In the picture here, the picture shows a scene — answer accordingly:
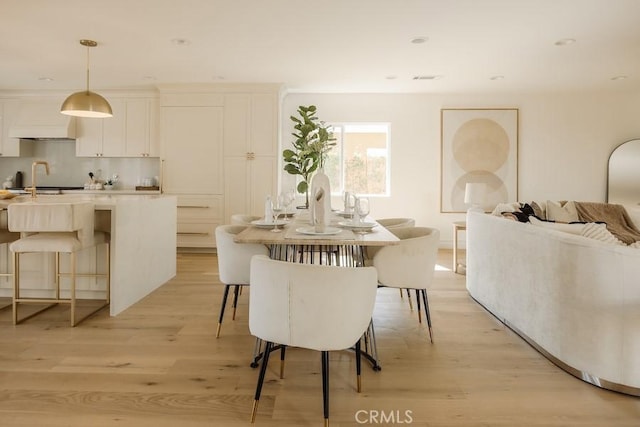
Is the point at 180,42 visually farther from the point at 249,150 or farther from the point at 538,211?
the point at 538,211

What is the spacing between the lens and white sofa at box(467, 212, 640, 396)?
180 centimetres

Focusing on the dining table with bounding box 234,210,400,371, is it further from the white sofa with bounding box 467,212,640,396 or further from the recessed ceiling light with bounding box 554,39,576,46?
the recessed ceiling light with bounding box 554,39,576,46

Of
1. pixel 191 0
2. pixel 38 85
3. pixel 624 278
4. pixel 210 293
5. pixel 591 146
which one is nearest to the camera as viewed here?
pixel 624 278

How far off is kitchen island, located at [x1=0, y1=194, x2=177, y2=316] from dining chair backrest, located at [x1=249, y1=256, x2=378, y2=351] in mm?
1897

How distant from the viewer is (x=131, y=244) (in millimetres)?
3125

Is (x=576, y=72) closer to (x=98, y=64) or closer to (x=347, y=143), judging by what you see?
(x=347, y=143)

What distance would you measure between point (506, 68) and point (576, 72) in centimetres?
99

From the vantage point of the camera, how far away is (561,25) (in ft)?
11.2

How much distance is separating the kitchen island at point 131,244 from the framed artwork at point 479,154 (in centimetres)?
428

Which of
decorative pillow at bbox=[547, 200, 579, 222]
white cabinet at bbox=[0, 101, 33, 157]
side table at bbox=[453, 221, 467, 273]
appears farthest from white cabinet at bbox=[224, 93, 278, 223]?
decorative pillow at bbox=[547, 200, 579, 222]

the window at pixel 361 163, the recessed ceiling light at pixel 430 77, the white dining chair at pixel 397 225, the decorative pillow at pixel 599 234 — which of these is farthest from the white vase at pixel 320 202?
the window at pixel 361 163

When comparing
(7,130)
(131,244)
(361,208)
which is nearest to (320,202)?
(361,208)

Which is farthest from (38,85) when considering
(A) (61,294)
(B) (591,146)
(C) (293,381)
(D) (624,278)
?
(B) (591,146)

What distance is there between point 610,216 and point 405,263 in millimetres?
2933
